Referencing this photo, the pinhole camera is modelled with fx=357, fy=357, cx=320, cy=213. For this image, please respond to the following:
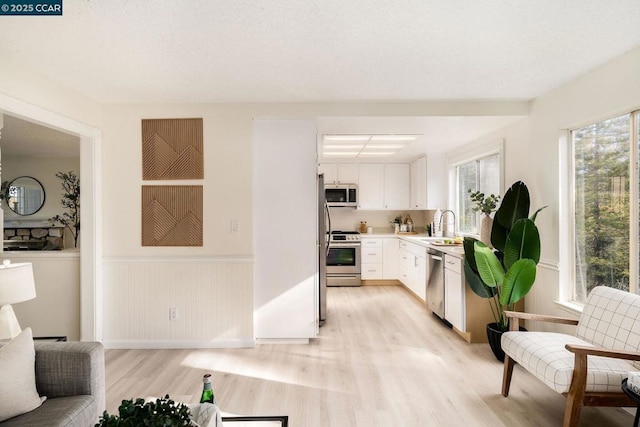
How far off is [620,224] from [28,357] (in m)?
3.74

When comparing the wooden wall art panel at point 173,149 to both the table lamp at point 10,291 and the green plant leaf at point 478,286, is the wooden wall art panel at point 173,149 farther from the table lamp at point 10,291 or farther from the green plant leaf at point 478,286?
the green plant leaf at point 478,286

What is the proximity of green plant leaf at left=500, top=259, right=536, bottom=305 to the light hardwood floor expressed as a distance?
647 mm

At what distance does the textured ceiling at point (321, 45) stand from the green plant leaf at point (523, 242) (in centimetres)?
121

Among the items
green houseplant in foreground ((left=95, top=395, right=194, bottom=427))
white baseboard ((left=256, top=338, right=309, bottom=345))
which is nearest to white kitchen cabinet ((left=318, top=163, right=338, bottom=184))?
white baseboard ((left=256, top=338, right=309, bottom=345))

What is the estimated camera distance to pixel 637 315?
208 centimetres

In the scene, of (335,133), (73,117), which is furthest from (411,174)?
(73,117)

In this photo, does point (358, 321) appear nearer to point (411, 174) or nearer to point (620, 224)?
point (620, 224)

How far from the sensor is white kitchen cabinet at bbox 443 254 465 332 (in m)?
3.61

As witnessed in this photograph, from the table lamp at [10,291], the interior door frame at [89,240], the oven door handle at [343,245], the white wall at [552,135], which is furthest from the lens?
the oven door handle at [343,245]

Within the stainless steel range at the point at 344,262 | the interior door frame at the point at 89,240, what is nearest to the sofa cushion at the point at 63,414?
the interior door frame at the point at 89,240

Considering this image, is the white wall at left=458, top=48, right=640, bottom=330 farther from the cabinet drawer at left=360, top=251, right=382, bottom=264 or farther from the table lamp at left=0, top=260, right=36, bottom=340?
the table lamp at left=0, top=260, right=36, bottom=340

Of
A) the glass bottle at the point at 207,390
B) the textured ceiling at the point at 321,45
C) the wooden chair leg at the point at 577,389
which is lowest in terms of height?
the wooden chair leg at the point at 577,389

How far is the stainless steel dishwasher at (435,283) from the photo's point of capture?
4117 mm

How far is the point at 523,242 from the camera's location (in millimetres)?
2938
